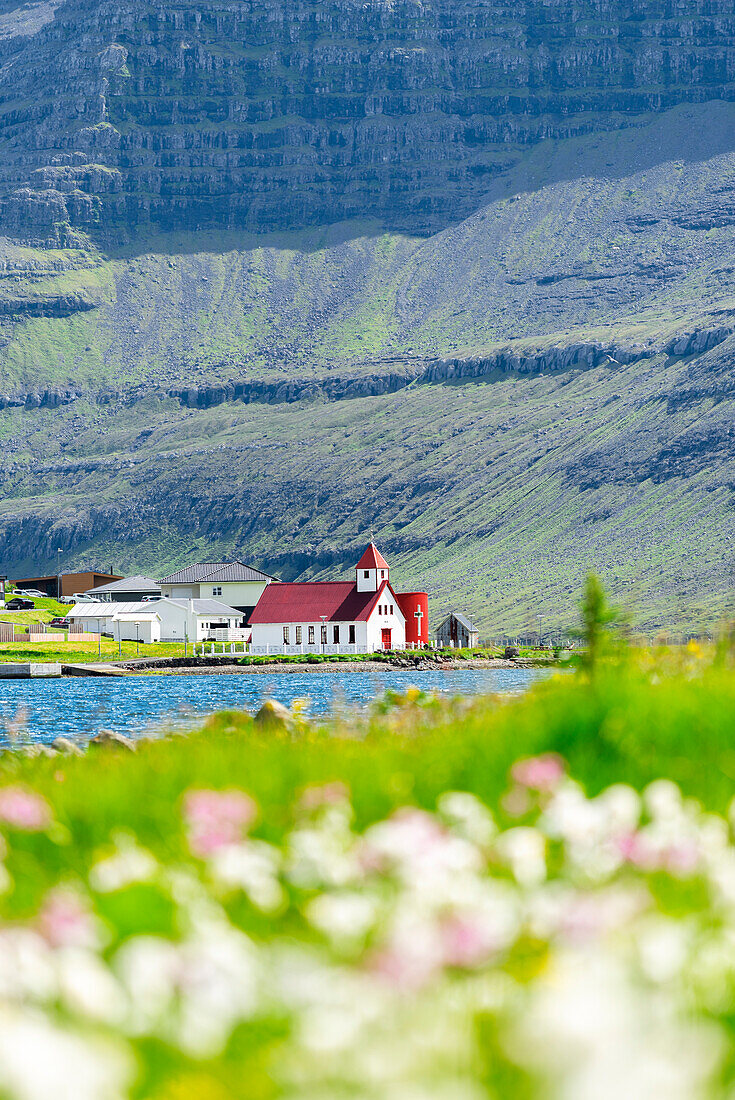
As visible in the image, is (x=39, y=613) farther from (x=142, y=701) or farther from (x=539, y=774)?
(x=539, y=774)

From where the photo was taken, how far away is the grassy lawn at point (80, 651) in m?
92.7

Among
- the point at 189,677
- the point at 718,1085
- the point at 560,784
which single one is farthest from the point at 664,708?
the point at 189,677

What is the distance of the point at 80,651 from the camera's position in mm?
96562

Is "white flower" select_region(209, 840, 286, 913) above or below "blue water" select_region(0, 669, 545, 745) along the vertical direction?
above

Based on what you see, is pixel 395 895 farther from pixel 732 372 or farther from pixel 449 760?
pixel 732 372

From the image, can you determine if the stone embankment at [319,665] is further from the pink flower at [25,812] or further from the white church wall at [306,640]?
the pink flower at [25,812]

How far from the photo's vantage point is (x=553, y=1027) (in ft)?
9.44

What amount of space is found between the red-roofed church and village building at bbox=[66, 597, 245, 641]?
6401 mm

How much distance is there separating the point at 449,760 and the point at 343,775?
0.74 meters

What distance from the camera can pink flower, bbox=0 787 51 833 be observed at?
20.3 ft

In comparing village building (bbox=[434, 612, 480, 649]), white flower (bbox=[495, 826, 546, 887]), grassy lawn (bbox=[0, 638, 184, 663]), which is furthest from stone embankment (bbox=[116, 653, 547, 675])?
white flower (bbox=[495, 826, 546, 887])

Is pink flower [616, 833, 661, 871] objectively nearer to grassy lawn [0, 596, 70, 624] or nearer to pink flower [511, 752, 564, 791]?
pink flower [511, 752, 564, 791]

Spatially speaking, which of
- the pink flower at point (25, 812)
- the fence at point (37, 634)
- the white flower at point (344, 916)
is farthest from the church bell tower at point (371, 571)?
the white flower at point (344, 916)

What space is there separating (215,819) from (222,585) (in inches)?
4655
